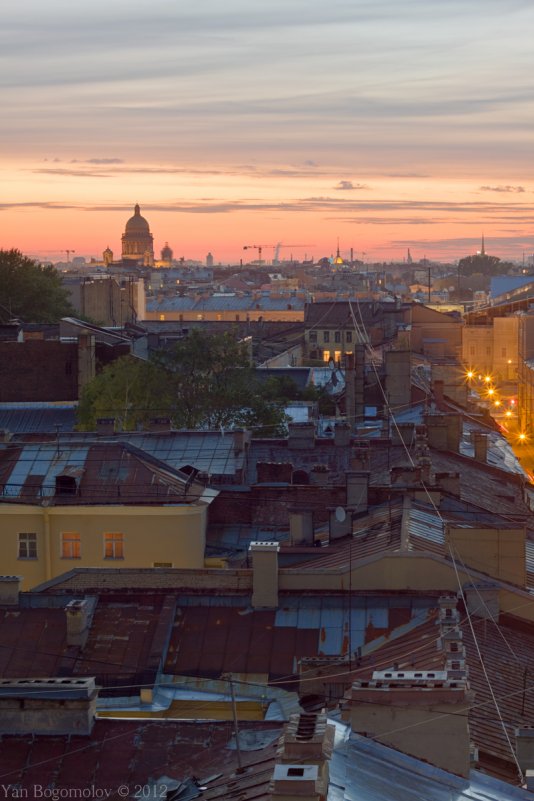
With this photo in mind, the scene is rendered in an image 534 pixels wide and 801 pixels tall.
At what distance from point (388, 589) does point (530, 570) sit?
150 inches

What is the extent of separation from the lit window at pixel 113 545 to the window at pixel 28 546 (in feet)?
4.31

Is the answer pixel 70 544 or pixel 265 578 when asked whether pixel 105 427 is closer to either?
pixel 70 544

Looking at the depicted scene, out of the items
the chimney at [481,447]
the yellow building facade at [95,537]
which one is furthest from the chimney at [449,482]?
the chimney at [481,447]

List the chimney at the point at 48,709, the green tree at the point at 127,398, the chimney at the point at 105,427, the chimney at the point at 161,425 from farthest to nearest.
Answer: the green tree at the point at 127,398 → the chimney at the point at 161,425 → the chimney at the point at 105,427 → the chimney at the point at 48,709

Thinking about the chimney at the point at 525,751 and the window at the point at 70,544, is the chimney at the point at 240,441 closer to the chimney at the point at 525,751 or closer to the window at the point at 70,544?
the window at the point at 70,544

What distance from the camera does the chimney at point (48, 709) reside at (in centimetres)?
1441

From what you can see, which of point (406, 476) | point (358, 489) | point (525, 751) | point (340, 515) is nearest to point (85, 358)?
point (406, 476)

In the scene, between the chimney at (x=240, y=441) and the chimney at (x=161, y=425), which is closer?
the chimney at (x=240, y=441)

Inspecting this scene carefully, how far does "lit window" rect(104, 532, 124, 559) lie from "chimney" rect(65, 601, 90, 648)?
759 centimetres

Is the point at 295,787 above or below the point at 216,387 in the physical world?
above

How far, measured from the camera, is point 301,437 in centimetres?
3584

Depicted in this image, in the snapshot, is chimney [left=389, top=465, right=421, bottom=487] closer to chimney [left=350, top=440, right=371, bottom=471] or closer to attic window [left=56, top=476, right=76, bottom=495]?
chimney [left=350, top=440, right=371, bottom=471]

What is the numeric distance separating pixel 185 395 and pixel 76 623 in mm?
27878

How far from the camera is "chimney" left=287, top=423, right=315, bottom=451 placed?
35.8m
